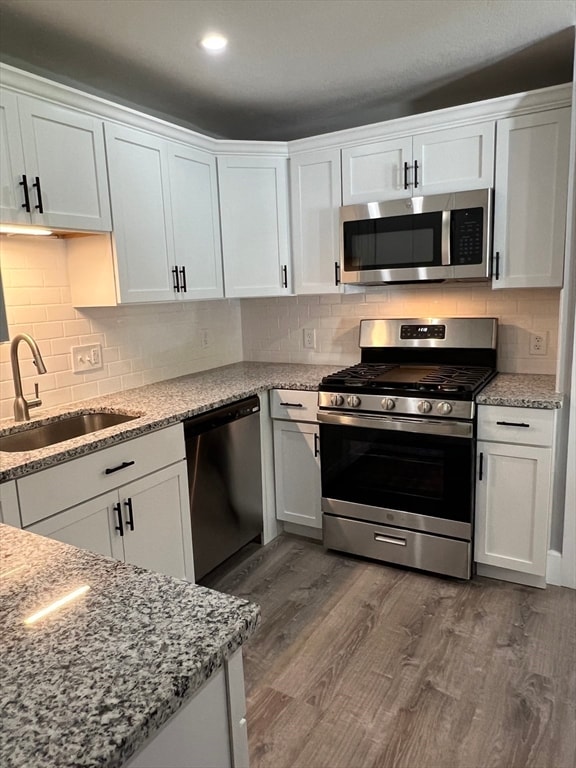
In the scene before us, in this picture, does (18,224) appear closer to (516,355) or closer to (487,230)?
(487,230)

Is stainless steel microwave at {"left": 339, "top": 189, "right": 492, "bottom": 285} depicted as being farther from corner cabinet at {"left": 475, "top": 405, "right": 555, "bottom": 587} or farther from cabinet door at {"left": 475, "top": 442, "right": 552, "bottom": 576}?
cabinet door at {"left": 475, "top": 442, "right": 552, "bottom": 576}

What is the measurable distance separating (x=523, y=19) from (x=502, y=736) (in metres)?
2.60

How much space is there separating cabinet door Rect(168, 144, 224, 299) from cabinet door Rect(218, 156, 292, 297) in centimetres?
7

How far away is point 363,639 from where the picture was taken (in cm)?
222

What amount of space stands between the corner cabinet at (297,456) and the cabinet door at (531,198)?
3.92 feet

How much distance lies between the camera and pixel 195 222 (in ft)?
9.50

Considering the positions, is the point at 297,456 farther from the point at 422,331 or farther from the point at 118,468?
the point at 118,468

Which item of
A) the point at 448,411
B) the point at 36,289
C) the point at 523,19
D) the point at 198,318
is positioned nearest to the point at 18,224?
the point at 36,289

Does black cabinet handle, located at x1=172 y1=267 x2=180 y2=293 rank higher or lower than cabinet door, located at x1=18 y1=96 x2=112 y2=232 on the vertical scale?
lower

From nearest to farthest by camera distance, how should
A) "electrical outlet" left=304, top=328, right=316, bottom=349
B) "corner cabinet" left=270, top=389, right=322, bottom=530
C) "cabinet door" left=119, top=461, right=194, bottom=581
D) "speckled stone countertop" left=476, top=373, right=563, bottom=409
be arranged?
"cabinet door" left=119, top=461, right=194, bottom=581, "speckled stone countertop" left=476, top=373, right=563, bottom=409, "corner cabinet" left=270, top=389, right=322, bottom=530, "electrical outlet" left=304, top=328, right=316, bottom=349

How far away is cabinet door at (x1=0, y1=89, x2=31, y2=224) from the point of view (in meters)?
1.94

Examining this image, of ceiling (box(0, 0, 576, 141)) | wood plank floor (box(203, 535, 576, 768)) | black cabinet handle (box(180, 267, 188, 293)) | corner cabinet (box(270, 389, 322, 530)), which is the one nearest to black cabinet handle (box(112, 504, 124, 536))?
wood plank floor (box(203, 535, 576, 768))

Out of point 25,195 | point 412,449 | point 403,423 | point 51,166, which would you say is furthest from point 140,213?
point 412,449

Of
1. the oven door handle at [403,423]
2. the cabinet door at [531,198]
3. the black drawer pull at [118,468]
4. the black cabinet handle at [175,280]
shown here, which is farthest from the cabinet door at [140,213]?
the cabinet door at [531,198]
